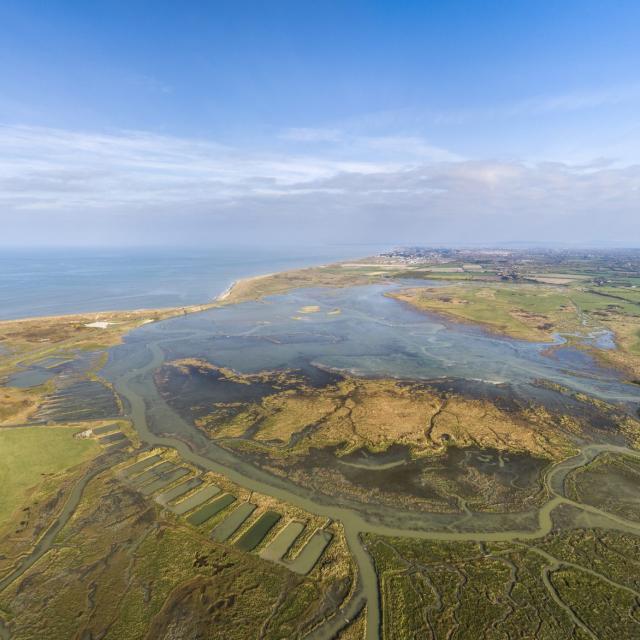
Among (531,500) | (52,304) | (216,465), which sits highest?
(52,304)

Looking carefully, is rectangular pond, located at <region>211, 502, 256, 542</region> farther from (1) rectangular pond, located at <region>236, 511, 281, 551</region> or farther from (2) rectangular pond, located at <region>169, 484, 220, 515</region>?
(2) rectangular pond, located at <region>169, 484, 220, 515</region>

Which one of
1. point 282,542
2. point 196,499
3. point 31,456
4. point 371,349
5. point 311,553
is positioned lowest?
point 311,553

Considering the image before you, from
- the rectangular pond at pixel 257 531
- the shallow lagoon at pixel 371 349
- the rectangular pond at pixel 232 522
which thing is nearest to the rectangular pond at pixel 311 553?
the rectangular pond at pixel 257 531

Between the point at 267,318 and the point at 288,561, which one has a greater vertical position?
the point at 267,318

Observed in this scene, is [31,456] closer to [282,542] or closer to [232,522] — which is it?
[232,522]

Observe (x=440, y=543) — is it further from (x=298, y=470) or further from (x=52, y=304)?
(x=52, y=304)

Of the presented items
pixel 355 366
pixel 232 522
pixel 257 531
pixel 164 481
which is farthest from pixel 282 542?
pixel 355 366

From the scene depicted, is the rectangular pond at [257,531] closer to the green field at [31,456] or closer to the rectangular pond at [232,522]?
the rectangular pond at [232,522]

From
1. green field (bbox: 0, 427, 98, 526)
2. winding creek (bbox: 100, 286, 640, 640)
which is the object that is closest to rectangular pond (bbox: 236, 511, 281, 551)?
winding creek (bbox: 100, 286, 640, 640)

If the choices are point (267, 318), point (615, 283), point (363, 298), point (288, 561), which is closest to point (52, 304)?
point (267, 318)
